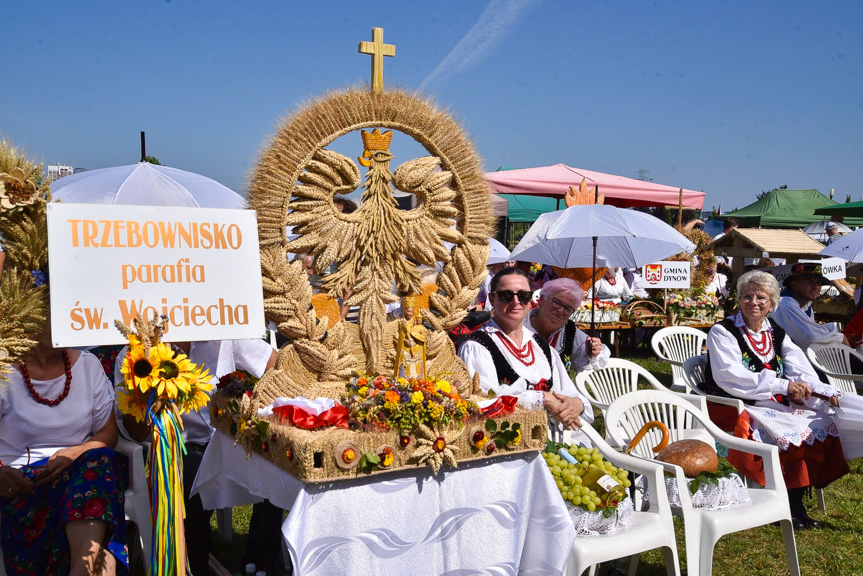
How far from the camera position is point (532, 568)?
10.3 ft

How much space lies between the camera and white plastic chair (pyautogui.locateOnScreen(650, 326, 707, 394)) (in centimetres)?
682

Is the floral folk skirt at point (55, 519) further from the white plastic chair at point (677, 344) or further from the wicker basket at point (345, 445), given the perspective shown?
the white plastic chair at point (677, 344)

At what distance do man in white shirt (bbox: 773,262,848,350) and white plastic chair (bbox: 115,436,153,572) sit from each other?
19.8 ft

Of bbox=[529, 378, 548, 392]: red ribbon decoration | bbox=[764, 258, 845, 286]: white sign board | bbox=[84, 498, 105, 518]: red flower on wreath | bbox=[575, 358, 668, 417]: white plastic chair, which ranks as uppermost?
bbox=[764, 258, 845, 286]: white sign board

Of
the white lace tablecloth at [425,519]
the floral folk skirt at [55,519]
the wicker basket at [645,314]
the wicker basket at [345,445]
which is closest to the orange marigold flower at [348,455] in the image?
the wicker basket at [345,445]

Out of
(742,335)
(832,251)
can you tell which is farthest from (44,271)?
(832,251)

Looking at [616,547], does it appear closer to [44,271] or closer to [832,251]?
[44,271]

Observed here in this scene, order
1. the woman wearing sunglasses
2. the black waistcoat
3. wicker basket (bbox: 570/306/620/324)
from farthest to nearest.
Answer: wicker basket (bbox: 570/306/620/324) → the black waistcoat → the woman wearing sunglasses

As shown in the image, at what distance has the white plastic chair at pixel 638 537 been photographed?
3.08 m

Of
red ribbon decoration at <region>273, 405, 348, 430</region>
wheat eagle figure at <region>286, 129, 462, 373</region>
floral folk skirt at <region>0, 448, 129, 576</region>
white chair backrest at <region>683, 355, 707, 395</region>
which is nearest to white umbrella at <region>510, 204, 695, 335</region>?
white chair backrest at <region>683, 355, 707, 395</region>

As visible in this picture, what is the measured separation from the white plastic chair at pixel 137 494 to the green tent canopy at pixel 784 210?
81.1ft

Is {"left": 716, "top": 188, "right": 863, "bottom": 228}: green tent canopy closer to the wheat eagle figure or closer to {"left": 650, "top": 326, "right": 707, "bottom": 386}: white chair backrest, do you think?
{"left": 650, "top": 326, "right": 707, "bottom": 386}: white chair backrest

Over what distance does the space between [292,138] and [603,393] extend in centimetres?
312

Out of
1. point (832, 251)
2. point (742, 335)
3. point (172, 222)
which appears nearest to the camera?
point (172, 222)
